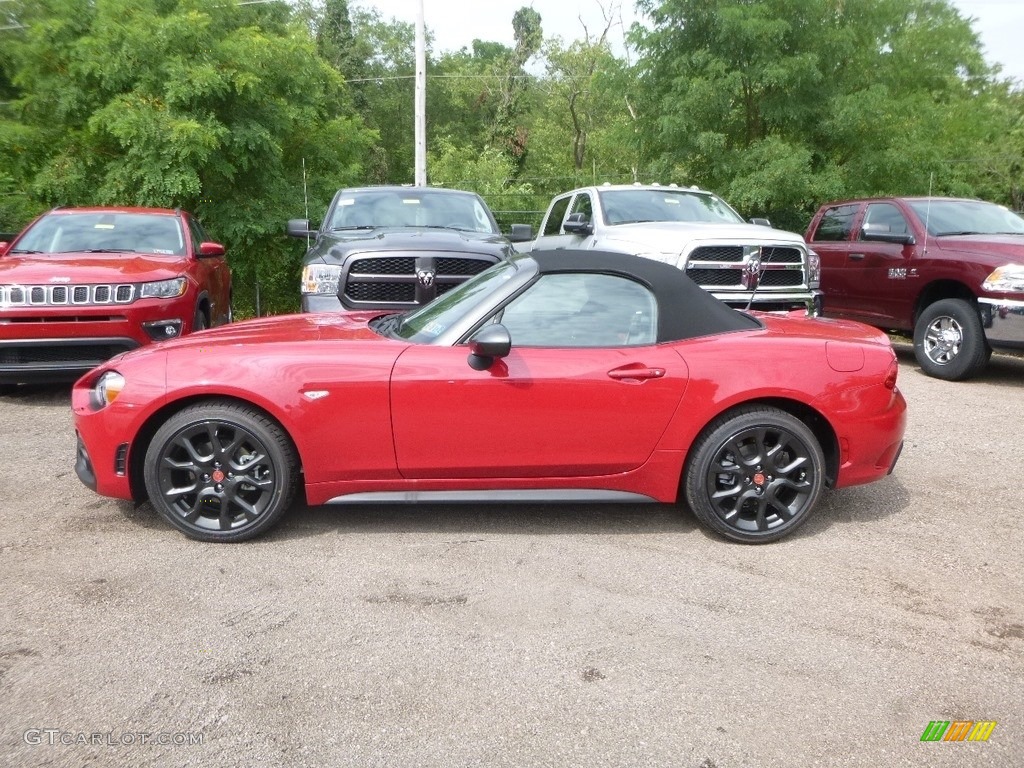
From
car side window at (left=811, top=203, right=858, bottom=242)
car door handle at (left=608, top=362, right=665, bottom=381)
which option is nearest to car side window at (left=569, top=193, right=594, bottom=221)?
car side window at (left=811, top=203, right=858, bottom=242)

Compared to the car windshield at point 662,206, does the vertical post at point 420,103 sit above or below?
above

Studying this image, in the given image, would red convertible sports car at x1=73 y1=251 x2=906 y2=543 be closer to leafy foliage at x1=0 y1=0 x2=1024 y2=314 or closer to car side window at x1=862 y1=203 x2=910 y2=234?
car side window at x1=862 y1=203 x2=910 y2=234

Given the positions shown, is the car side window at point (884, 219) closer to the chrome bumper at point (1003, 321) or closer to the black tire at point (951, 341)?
the black tire at point (951, 341)

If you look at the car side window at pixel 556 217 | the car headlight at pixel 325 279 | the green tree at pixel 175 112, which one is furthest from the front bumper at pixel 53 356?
the car side window at pixel 556 217

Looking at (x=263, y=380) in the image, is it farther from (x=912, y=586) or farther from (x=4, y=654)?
(x=912, y=586)

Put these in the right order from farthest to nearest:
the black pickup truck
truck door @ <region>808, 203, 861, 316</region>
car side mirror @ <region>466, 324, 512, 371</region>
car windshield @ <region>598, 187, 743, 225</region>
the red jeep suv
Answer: truck door @ <region>808, 203, 861, 316</region>
car windshield @ <region>598, 187, 743, 225</region>
the black pickup truck
the red jeep suv
car side mirror @ <region>466, 324, 512, 371</region>

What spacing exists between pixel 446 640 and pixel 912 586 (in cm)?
214

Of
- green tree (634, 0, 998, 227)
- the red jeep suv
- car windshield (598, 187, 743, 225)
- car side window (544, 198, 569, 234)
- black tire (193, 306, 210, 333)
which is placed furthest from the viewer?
green tree (634, 0, 998, 227)

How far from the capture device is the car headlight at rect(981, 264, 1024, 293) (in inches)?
322

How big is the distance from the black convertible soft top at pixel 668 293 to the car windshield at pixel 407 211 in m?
4.55

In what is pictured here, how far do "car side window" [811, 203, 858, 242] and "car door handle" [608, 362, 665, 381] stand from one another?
7596mm

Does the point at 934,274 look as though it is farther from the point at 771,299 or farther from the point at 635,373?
the point at 635,373

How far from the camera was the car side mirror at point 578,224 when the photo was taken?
31.5 feet

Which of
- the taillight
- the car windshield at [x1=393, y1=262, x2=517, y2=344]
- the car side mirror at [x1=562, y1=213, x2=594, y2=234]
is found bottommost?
the taillight
